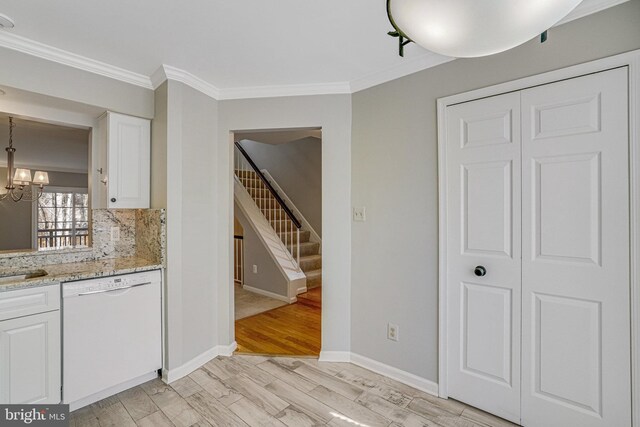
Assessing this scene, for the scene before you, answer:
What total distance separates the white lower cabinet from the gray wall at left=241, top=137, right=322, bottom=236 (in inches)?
170

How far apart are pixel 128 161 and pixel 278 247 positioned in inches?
108

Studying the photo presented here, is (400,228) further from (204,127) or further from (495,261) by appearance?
(204,127)

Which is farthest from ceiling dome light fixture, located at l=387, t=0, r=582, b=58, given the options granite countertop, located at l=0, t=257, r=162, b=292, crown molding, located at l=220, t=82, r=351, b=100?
granite countertop, located at l=0, t=257, r=162, b=292

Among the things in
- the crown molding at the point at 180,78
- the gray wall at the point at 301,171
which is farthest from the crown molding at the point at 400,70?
the gray wall at the point at 301,171

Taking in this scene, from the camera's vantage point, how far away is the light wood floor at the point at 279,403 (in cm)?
188

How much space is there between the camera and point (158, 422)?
1.87 m

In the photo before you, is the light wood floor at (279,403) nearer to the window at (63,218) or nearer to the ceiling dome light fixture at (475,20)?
the window at (63,218)

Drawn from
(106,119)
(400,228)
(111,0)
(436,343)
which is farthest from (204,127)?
(436,343)

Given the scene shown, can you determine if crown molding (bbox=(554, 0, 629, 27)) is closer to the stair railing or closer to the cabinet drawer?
the cabinet drawer

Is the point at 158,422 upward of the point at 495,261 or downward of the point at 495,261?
downward

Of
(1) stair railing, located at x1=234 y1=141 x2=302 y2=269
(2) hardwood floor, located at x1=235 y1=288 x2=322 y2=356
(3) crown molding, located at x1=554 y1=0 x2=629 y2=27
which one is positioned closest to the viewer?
(3) crown molding, located at x1=554 y1=0 x2=629 y2=27

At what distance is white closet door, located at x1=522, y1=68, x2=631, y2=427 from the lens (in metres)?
1.52

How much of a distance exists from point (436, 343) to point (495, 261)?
2.41 ft

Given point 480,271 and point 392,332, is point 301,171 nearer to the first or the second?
point 392,332
